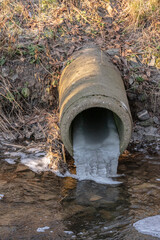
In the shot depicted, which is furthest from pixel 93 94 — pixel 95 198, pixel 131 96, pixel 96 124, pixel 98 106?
pixel 131 96

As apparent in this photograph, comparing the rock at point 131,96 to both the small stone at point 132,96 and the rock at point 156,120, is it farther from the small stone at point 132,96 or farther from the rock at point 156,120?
the rock at point 156,120

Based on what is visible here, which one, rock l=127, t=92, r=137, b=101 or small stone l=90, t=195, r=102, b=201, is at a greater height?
rock l=127, t=92, r=137, b=101

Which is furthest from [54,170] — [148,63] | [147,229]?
[148,63]

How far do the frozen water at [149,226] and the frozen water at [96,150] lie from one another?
988mm

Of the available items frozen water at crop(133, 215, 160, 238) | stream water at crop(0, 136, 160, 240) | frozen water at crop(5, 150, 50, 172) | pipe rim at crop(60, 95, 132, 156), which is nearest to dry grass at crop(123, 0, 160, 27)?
stream water at crop(0, 136, 160, 240)

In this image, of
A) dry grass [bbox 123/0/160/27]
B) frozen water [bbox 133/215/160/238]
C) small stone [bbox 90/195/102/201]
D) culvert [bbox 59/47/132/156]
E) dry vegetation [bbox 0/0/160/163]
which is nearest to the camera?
frozen water [bbox 133/215/160/238]

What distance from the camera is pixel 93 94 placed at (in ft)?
12.9

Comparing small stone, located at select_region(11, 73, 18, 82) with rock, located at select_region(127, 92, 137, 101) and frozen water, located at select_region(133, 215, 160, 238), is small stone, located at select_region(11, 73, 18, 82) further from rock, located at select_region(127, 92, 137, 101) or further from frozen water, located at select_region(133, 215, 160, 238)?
frozen water, located at select_region(133, 215, 160, 238)

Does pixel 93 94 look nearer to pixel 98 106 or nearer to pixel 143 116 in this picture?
pixel 98 106

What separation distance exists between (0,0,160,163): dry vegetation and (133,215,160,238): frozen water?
2.17 m

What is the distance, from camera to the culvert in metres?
3.94

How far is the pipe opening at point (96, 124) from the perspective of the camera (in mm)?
4773

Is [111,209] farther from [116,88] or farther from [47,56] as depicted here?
[47,56]

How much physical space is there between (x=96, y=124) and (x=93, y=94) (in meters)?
1.30
